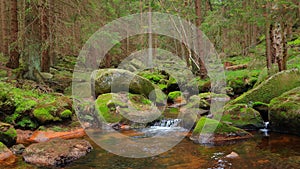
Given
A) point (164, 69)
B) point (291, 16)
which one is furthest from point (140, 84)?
point (164, 69)

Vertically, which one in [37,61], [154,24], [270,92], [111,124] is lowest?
[111,124]

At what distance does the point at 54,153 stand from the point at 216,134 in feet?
13.4

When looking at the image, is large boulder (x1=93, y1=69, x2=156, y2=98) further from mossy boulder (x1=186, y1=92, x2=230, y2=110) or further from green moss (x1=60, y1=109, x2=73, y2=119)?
green moss (x1=60, y1=109, x2=73, y2=119)

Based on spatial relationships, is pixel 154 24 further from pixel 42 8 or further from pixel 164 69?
pixel 42 8

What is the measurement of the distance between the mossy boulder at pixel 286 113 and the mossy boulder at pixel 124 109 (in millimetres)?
4170

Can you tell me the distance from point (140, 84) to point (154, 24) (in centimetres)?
1480

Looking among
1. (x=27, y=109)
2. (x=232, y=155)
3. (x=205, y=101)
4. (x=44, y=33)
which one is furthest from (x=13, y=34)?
(x=232, y=155)

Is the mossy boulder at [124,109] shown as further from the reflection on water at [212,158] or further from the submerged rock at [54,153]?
the submerged rock at [54,153]

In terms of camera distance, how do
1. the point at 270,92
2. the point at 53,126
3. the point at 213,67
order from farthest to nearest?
the point at 213,67
the point at 270,92
the point at 53,126

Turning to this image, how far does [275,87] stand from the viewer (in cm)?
973

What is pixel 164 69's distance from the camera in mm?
Result: 23391

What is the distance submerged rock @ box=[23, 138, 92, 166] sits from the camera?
6.03 metres

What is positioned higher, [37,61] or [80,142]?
[37,61]


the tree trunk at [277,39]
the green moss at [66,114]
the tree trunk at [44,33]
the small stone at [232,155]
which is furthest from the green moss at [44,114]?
the tree trunk at [277,39]
